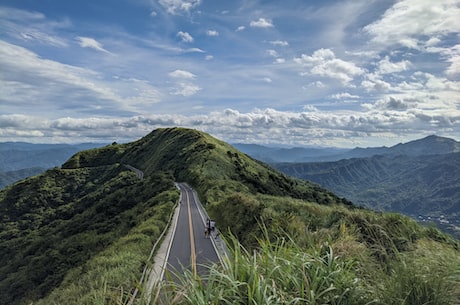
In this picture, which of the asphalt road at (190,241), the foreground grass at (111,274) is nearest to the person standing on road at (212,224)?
the asphalt road at (190,241)

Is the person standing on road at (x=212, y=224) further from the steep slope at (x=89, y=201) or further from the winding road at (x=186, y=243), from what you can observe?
the steep slope at (x=89, y=201)

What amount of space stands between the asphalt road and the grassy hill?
171cm

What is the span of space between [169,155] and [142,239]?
93.5 metres

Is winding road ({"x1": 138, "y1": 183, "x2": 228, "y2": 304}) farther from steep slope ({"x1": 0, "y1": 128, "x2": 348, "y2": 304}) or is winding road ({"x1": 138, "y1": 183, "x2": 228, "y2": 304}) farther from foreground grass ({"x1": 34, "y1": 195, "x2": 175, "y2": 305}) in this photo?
steep slope ({"x1": 0, "y1": 128, "x2": 348, "y2": 304})

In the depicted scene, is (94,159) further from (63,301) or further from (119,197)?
(63,301)

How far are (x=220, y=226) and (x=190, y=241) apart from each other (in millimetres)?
4998

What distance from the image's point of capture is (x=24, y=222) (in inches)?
3103

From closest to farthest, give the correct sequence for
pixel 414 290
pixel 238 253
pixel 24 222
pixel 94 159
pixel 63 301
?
pixel 414 290 → pixel 238 253 → pixel 63 301 → pixel 24 222 → pixel 94 159

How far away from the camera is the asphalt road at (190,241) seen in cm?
1930

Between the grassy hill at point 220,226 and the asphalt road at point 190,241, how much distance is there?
171 cm

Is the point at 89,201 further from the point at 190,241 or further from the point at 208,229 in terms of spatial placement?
the point at 190,241

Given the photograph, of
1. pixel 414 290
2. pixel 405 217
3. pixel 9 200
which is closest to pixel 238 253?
pixel 414 290

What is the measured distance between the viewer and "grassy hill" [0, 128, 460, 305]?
4.62 meters

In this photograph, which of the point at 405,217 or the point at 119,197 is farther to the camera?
the point at 119,197
